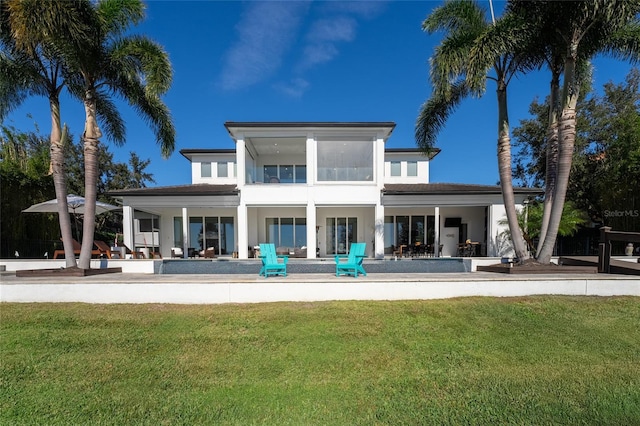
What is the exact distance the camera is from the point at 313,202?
14.6m

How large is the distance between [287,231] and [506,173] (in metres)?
11.8

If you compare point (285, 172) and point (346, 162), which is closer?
point (346, 162)

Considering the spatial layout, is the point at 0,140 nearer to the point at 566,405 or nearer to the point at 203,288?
the point at 203,288

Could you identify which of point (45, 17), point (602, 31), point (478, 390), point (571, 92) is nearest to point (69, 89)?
point (45, 17)

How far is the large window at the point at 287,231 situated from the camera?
17047 mm

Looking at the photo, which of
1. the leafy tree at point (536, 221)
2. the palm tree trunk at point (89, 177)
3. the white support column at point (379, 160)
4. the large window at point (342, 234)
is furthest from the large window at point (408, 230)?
the palm tree trunk at point (89, 177)

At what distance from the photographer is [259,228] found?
679 inches

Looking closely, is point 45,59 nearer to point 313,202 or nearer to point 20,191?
point 313,202

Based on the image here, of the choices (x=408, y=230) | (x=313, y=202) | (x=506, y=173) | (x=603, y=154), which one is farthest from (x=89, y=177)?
(x=603, y=154)

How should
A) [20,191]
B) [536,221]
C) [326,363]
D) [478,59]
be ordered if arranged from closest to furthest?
1. [326,363]
2. [478,59]
3. [536,221]
4. [20,191]

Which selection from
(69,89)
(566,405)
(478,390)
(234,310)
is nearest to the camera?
(566,405)

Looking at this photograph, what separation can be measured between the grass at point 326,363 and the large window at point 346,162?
9.32m

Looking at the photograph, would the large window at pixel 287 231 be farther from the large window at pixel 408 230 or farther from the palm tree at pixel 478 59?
the palm tree at pixel 478 59

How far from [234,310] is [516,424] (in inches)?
201
